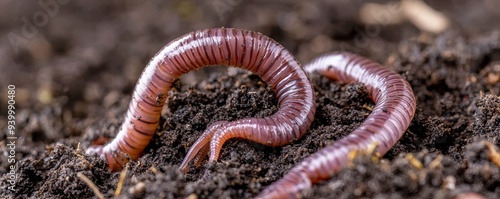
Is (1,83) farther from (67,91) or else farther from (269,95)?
(269,95)

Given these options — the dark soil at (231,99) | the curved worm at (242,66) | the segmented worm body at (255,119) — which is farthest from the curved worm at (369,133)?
the curved worm at (242,66)

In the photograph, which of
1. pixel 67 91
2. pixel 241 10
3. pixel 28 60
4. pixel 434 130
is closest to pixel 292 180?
pixel 434 130

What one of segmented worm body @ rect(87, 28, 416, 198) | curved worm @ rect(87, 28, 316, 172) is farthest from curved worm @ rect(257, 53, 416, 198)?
curved worm @ rect(87, 28, 316, 172)

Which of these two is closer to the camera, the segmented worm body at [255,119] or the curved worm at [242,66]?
the segmented worm body at [255,119]

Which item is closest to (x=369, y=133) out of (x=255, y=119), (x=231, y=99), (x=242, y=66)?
(x=255, y=119)

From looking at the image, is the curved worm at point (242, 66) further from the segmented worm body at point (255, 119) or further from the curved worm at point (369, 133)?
the curved worm at point (369, 133)

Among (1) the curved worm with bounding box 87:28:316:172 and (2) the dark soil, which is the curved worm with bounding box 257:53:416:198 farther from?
(1) the curved worm with bounding box 87:28:316:172

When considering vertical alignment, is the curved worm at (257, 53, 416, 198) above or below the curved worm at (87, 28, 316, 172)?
below
